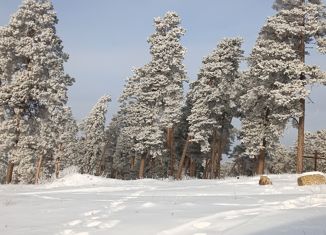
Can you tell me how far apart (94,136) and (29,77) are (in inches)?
1306

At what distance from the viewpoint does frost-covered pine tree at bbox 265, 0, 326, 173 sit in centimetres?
2761

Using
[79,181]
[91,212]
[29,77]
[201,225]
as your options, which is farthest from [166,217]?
[29,77]

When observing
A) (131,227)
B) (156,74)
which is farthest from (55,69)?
(131,227)

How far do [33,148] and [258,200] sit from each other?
20.5 meters

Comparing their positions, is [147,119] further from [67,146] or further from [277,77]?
[67,146]

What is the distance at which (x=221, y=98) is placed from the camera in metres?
40.6

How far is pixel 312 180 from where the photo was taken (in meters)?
16.9

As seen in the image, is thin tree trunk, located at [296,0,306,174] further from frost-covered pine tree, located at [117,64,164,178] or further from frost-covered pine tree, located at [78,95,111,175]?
frost-covered pine tree, located at [78,95,111,175]

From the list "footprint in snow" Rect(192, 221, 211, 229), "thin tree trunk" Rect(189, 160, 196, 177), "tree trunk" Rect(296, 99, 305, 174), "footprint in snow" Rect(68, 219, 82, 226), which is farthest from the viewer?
"thin tree trunk" Rect(189, 160, 196, 177)

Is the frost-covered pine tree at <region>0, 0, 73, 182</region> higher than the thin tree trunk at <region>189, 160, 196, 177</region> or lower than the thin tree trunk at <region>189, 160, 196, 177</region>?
higher

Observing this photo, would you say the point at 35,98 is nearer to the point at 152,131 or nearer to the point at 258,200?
the point at 152,131

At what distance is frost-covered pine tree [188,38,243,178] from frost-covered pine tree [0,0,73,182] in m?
15.6

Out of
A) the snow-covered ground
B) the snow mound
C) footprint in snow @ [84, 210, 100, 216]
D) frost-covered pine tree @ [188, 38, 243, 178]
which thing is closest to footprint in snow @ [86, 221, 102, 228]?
the snow-covered ground

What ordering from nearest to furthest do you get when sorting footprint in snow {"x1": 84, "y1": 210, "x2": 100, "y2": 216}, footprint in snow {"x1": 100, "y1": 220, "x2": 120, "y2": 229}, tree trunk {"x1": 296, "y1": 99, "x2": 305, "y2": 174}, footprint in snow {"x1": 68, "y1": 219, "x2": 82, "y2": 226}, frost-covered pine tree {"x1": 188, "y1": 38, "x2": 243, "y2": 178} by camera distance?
footprint in snow {"x1": 100, "y1": 220, "x2": 120, "y2": 229} < footprint in snow {"x1": 68, "y1": 219, "x2": 82, "y2": 226} < footprint in snow {"x1": 84, "y1": 210, "x2": 100, "y2": 216} < tree trunk {"x1": 296, "y1": 99, "x2": 305, "y2": 174} < frost-covered pine tree {"x1": 188, "y1": 38, "x2": 243, "y2": 178}
